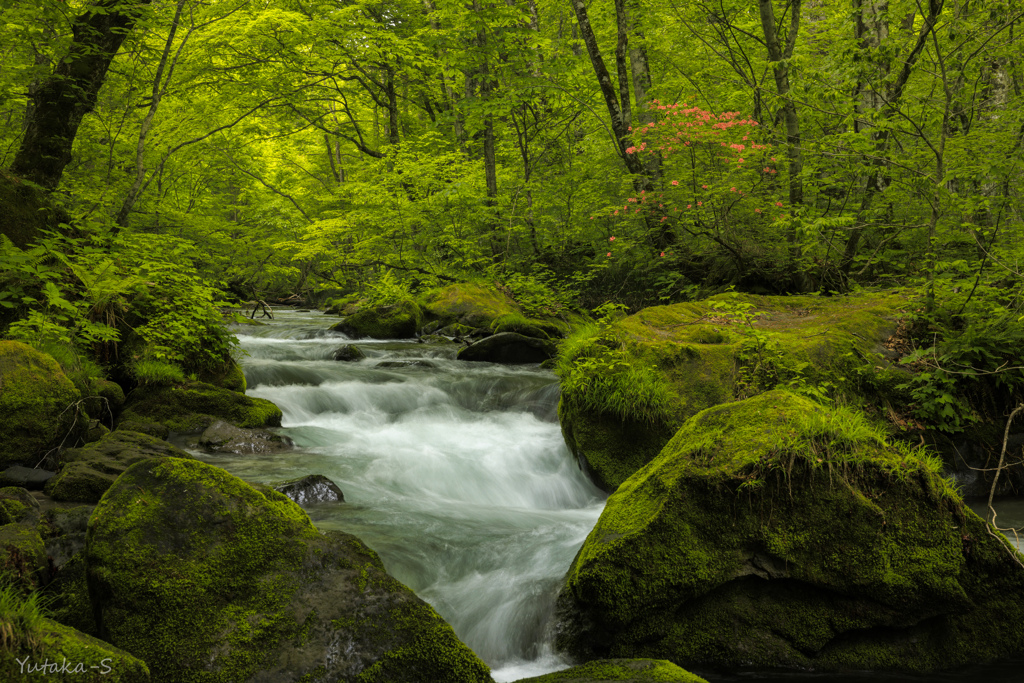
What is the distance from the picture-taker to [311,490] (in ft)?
16.6

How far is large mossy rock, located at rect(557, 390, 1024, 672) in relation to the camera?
3203mm

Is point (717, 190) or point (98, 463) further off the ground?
point (717, 190)

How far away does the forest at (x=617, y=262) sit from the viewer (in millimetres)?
3312

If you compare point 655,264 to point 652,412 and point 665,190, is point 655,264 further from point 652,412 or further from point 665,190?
point 652,412

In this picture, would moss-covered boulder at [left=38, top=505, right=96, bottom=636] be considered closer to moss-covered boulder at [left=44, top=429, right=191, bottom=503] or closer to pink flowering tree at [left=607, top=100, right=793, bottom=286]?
moss-covered boulder at [left=44, top=429, right=191, bottom=503]

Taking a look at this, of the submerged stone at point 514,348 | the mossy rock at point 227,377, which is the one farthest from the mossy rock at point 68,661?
the submerged stone at point 514,348

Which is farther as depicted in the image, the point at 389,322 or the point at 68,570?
the point at 389,322

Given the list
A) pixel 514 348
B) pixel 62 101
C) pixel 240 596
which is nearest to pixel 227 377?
pixel 62 101

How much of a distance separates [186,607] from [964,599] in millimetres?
3909

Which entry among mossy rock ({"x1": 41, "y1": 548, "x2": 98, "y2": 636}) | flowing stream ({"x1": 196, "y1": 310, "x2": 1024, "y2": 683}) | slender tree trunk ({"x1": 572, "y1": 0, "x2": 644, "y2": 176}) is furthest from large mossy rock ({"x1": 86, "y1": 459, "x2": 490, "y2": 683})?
slender tree trunk ({"x1": 572, "y1": 0, "x2": 644, "y2": 176})

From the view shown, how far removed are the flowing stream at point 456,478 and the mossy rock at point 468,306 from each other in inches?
52.9

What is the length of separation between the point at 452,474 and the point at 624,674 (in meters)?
4.08

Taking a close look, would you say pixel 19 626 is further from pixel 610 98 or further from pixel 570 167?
pixel 570 167

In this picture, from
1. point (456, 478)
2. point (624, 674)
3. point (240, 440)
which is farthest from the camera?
point (240, 440)
